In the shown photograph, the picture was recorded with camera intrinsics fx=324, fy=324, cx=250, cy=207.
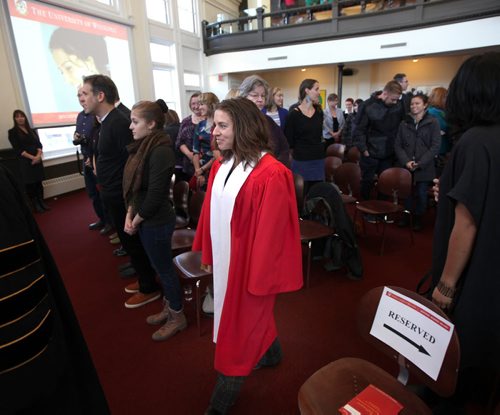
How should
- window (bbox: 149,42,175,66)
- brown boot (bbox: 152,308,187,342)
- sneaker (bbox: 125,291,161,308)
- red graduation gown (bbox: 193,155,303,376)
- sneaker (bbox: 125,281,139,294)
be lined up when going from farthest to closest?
window (bbox: 149,42,175,66) → sneaker (bbox: 125,281,139,294) → sneaker (bbox: 125,291,161,308) → brown boot (bbox: 152,308,187,342) → red graduation gown (bbox: 193,155,303,376)

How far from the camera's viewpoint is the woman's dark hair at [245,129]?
1331mm

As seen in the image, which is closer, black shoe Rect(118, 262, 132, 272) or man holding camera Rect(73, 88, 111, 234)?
black shoe Rect(118, 262, 132, 272)

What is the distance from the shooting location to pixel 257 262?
1.28 m

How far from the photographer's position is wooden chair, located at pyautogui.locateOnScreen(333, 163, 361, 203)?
3.56 m

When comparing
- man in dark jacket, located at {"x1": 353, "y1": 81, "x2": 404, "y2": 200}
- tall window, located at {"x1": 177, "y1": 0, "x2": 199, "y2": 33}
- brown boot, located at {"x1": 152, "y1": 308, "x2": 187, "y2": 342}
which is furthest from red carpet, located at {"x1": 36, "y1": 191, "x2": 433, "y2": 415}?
tall window, located at {"x1": 177, "y1": 0, "x2": 199, "y2": 33}

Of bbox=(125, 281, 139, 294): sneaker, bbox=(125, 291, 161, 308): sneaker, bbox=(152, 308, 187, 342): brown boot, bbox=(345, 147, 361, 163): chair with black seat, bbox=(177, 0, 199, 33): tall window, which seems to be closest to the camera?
bbox=(152, 308, 187, 342): brown boot

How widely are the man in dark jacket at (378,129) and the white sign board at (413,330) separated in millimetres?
3134

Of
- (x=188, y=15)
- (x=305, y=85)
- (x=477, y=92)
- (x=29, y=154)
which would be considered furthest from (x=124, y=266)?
(x=188, y=15)

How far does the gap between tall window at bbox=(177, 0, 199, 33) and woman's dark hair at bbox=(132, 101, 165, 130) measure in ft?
27.3

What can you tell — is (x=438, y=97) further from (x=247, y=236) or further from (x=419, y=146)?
(x=247, y=236)

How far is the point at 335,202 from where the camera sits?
2711 millimetres

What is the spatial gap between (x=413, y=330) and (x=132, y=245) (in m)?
1.90

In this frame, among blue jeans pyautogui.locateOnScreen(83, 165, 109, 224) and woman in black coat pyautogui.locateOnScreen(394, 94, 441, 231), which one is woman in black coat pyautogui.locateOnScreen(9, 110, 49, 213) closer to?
blue jeans pyautogui.locateOnScreen(83, 165, 109, 224)

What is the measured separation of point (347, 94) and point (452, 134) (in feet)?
35.2
